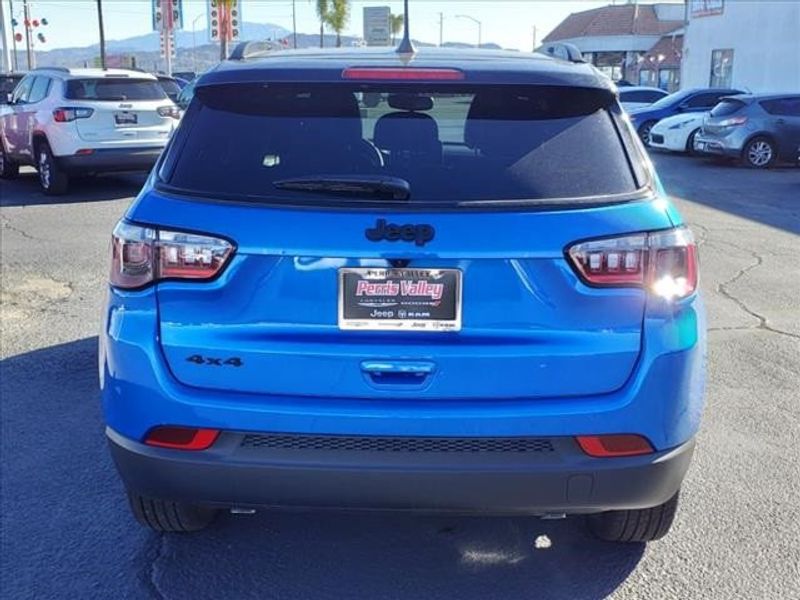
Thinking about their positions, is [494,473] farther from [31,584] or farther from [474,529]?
[31,584]

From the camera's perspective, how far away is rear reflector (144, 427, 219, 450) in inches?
102

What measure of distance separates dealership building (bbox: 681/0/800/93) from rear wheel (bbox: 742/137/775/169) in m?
11.0

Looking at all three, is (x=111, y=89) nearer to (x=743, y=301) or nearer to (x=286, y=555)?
(x=743, y=301)

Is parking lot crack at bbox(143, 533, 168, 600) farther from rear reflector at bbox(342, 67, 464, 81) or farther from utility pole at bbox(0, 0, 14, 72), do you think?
utility pole at bbox(0, 0, 14, 72)

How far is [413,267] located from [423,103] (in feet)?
2.16

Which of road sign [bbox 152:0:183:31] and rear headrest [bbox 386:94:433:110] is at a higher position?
road sign [bbox 152:0:183:31]

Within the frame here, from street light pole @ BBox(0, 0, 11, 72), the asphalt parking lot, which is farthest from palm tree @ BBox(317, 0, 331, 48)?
the asphalt parking lot

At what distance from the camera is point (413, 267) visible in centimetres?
248

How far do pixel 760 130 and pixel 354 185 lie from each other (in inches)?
658

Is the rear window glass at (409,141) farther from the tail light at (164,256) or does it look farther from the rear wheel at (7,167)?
the rear wheel at (7,167)

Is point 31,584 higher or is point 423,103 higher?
point 423,103

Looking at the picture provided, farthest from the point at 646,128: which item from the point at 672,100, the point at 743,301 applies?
the point at 743,301

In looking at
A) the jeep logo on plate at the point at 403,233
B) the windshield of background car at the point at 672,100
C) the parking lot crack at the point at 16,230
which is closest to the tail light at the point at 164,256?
the jeep logo on plate at the point at 403,233

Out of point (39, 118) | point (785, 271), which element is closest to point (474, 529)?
point (785, 271)
